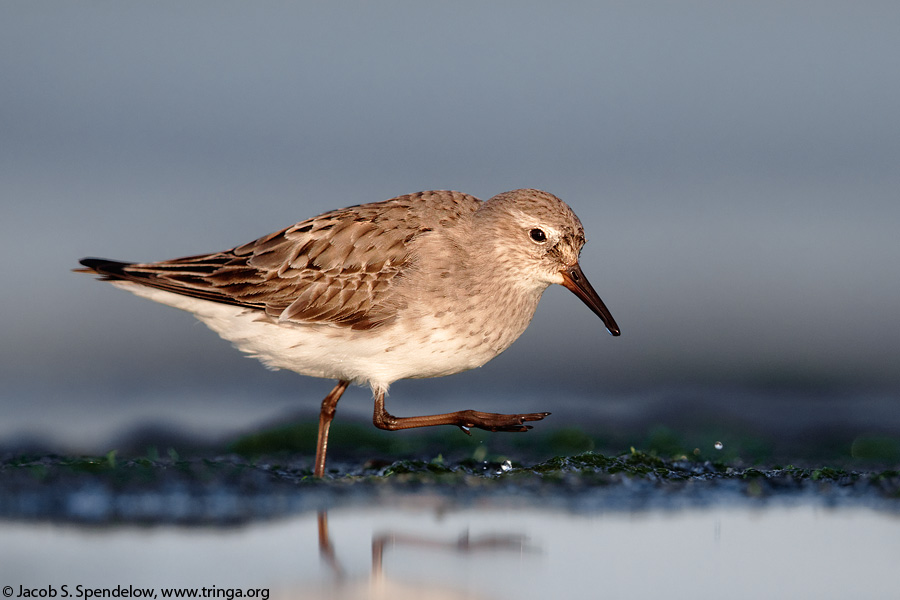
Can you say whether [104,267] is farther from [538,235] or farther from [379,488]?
[538,235]

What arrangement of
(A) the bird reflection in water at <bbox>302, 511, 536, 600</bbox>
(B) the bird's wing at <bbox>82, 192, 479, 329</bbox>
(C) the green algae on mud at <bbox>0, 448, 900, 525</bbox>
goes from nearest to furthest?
(A) the bird reflection in water at <bbox>302, 511, 536, 600</bbox> < (C) the green algae on mud at <bbox>0, 448, 900, 525</bbox> < (B) the bird's wing at <bbox>82, 192, 479, 329</bbox>

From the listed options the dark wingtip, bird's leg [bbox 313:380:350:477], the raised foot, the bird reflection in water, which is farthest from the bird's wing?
the bird reflection in water

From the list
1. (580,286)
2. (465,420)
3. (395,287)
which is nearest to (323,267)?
(395,287)

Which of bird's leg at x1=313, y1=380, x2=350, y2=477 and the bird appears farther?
bird's leg at x1=313, y1=380, x2=350, y2=477

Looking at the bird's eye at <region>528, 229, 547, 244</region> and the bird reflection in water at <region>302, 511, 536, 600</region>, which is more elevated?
the bird's eye at <region>528, 229, 547, 244</region>

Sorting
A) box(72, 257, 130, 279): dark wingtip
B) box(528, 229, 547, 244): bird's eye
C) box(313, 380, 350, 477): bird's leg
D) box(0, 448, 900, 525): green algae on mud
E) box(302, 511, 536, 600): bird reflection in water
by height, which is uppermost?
box(528, 229, 547, 244): bird's eye

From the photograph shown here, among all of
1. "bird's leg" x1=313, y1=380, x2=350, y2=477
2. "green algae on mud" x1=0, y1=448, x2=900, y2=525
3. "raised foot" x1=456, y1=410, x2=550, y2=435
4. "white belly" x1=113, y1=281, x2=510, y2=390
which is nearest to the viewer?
"green algae on mud" x1=0, y1=448, x2=900, y2=525

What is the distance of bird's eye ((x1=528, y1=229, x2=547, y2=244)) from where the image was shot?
332 inches

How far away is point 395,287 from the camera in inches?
329

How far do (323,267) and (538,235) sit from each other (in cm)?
191

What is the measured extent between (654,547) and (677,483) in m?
1.70

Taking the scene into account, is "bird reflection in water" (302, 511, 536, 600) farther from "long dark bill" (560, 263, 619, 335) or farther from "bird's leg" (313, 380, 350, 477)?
"long dark bill" (560, 263, 619, 335)

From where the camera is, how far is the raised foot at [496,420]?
27.5 ft

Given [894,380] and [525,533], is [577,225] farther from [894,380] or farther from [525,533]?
[894,380]
